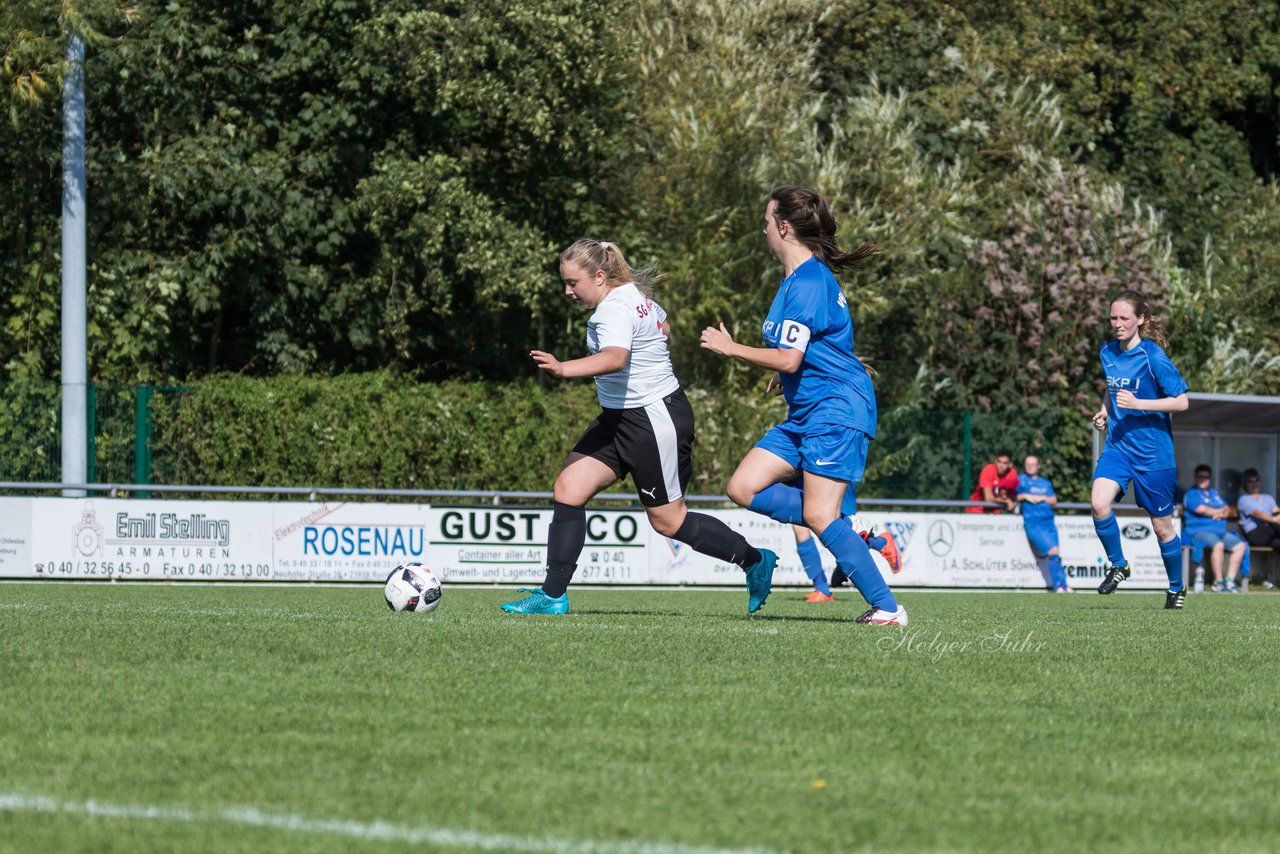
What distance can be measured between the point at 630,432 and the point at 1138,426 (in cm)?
558

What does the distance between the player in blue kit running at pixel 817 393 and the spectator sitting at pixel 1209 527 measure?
14.5m

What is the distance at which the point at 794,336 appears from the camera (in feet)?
25.5

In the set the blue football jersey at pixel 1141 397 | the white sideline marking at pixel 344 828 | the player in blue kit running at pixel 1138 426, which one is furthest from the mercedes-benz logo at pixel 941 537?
the white sideline marking at pixel 344 828

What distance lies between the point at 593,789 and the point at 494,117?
66.1ft

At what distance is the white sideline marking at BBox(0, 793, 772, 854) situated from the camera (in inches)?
126

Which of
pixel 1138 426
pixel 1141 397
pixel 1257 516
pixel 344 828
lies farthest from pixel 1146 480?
pixel 1257 516

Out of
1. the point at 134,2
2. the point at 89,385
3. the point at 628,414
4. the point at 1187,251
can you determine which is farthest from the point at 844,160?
the point at 628,414

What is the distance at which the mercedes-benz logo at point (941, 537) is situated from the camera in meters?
21.0

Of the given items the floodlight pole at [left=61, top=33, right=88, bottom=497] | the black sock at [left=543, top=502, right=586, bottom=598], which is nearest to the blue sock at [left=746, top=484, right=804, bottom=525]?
the black sock at [left=543, top=502, right=586, bottom=598]

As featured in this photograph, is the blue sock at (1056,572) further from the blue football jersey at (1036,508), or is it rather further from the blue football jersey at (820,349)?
the blue football jersey at (820,349)

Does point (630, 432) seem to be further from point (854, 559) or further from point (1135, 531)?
point (1135, 531)

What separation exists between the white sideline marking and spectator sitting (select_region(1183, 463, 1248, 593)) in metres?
19.4

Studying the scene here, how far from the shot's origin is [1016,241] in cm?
2738

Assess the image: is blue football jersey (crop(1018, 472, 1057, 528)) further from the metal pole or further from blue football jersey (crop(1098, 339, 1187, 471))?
the metal pole
